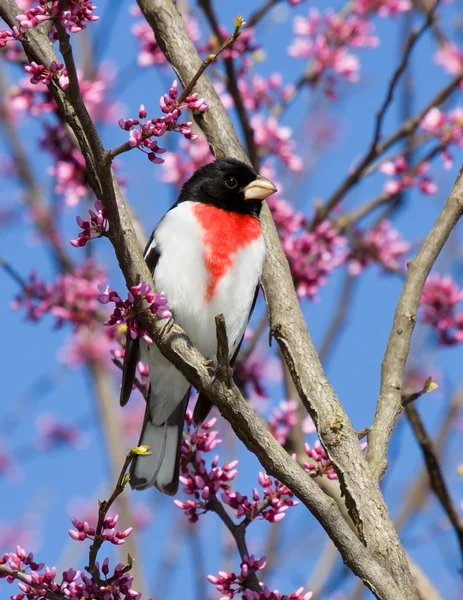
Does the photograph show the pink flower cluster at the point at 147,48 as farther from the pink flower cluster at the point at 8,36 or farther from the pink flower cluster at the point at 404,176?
the pink flower cluster at the point at 8,36

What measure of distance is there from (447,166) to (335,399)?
105 inches

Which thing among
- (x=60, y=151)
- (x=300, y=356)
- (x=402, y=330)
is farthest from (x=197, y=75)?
(x=60, y=151)

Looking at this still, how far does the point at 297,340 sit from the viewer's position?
10.3 ft

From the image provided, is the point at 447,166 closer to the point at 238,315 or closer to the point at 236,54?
the point at 236,54

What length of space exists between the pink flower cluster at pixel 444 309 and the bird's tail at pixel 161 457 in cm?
205

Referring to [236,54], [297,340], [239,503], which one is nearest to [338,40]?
[236,54]

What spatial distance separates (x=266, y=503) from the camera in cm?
308

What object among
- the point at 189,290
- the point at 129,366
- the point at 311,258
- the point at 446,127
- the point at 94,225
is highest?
the point at 446,127

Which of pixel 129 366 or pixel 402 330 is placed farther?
pixel 129 366

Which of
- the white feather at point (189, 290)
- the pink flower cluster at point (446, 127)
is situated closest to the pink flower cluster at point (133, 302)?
the white feather at point (189, 290)

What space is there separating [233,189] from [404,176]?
1695 mm

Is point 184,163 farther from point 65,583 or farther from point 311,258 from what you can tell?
point 65,583

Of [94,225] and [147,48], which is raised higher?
[147,48]

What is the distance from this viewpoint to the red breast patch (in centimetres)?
407
